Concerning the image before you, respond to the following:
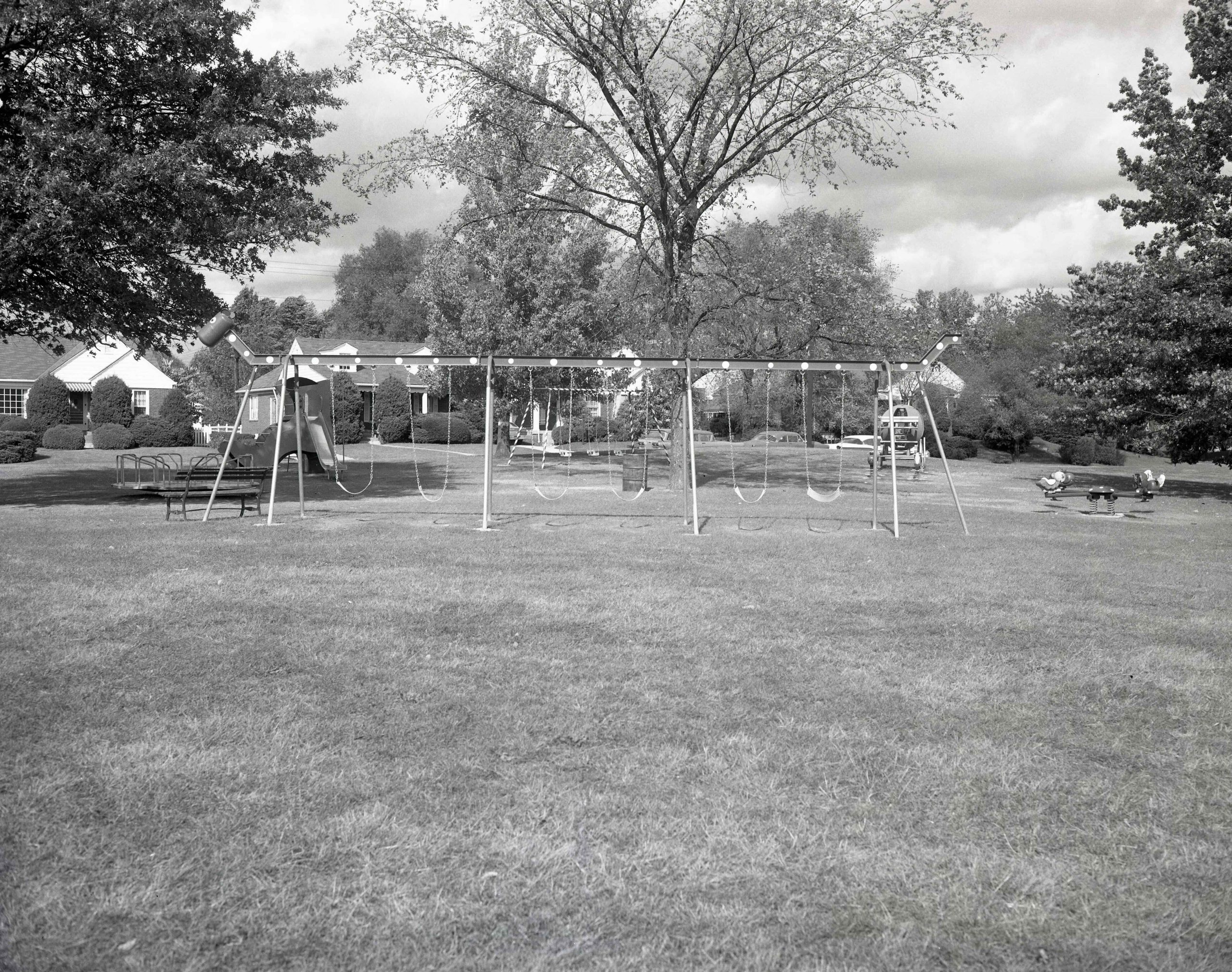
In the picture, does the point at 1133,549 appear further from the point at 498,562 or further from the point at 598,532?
the point at 498,562

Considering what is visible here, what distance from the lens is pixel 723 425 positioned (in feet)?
192

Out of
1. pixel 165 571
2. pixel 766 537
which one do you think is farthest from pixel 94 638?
pixel 766 537

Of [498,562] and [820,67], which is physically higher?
[820,67]

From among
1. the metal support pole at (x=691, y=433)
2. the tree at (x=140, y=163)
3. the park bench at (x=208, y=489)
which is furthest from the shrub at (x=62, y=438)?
the metal support pole at (x=691, y=433)

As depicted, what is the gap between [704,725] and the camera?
5.72 m

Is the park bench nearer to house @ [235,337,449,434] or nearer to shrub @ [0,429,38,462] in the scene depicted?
shrub @ [0,429,38,462]

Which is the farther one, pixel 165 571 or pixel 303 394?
pixel 303 394

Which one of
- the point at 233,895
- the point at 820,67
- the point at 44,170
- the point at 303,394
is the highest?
the point at 820,67

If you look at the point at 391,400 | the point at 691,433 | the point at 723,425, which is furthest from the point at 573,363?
the point at 723,425

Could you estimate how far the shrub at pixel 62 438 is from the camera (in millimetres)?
39281

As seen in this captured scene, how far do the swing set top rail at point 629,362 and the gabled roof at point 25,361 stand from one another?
41.3 m

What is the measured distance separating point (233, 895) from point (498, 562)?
26.4ft

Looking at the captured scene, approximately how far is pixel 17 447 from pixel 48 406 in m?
13.1

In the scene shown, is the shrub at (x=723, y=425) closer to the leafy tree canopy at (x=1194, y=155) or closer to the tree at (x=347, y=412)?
the tree at (x=347, y=412)
